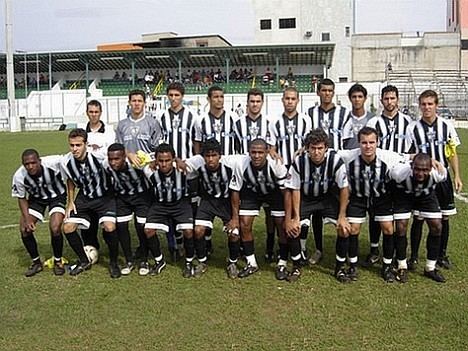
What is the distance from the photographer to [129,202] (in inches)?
244

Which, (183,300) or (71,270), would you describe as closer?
(183,300)

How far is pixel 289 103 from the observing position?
610 centimetres

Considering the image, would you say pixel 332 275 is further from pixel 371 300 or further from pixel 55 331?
pixel 55 331

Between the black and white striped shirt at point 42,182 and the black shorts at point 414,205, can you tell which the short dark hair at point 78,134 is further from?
the black shorts at point 414,205

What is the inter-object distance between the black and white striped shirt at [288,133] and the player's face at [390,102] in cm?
76

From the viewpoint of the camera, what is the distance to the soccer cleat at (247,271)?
19.4 ft

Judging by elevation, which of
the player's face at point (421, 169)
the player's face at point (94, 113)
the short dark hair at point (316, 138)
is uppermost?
the player's face at point (94, 113)

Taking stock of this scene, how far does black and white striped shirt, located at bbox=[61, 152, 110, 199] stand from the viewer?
6035mm

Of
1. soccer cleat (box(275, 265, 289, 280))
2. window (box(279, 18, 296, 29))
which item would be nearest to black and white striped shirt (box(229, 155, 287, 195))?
soccer cleat (box(275, 265, 289, 280))

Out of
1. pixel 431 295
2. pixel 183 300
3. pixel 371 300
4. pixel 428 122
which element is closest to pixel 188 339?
pixel 183 300

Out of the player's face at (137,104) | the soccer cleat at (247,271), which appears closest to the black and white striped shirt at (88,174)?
the player's face at (137,104)

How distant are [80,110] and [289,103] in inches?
1500

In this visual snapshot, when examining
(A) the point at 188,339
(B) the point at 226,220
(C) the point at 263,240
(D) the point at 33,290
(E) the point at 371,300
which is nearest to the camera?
Answer: (A) the point at 188,339

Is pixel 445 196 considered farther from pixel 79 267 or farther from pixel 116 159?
pixel 79 267
